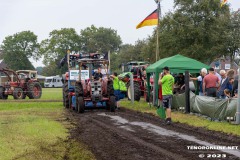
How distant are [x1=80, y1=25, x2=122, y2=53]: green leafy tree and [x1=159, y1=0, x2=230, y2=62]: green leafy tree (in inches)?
2460

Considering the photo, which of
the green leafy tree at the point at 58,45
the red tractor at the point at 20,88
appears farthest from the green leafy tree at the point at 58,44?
the red tractor at the point at 20,88

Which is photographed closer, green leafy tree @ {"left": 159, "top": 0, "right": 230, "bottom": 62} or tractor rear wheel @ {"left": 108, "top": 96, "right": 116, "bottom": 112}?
tractor rear wheel @ {"left": 108, "top": 96, "right": 116, "bottom": 112}

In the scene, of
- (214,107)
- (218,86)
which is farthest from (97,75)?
(214,107)

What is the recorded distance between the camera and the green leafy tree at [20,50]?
4325 inches

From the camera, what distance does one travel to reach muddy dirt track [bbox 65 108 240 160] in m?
9.04

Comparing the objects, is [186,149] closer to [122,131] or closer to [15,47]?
[122,131]

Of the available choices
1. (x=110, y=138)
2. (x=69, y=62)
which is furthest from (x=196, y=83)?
(x=110, y=138)

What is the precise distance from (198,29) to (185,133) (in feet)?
129

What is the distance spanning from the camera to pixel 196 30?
166 ft

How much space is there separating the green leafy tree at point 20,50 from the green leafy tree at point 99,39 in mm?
11898

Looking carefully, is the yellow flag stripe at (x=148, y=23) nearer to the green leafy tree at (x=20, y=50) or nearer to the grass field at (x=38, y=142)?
the grass field at (x=38, y=142)

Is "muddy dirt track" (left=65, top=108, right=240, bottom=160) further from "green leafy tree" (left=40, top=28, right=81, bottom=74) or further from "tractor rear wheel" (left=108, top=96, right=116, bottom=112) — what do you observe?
"green leafy tree" (left=40, top=28, right=81, bottom=74)

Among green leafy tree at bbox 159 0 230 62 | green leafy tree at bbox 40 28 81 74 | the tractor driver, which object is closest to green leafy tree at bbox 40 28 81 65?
green leafy tree at bbox 40 28 81 74

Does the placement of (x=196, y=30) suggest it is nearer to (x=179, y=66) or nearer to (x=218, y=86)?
(x=179, y=66)
